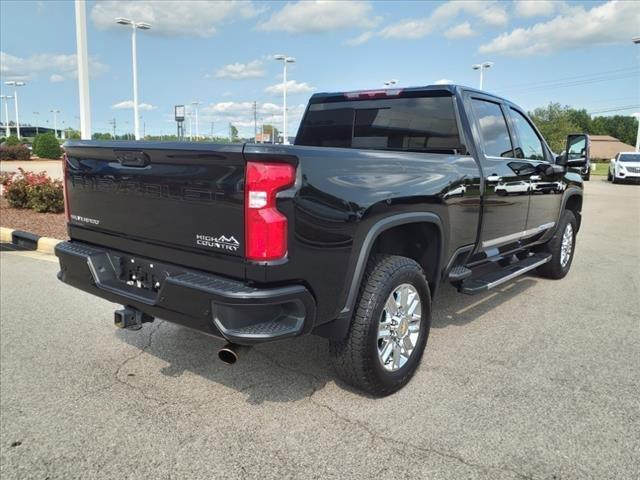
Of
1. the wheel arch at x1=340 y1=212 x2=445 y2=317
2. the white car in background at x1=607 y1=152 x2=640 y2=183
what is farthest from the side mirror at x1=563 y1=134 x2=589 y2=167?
the white car in background at x1=607 y1=152 x2=640 y2=183

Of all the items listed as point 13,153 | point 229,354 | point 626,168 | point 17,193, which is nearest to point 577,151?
point 229,354

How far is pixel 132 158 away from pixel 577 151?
15.5ft

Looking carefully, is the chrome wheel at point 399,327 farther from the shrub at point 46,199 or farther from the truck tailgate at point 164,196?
the shrub at point 46,199

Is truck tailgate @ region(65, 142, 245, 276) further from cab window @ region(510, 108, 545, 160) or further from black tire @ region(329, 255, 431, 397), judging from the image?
cab window @ region(510, 108, 545, 160)

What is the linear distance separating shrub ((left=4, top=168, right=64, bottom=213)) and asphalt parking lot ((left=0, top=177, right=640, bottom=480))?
5912 millimetres

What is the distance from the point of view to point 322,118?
5.05 metres

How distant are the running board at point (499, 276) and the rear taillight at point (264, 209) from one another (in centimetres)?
207

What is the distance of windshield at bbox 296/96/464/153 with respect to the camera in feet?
14.2

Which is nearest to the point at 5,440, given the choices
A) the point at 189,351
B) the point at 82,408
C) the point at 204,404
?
the point at 82,408

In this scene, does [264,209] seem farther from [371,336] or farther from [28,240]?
[28,240]

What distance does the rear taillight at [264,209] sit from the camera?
2527mm

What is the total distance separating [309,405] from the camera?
3.22 m

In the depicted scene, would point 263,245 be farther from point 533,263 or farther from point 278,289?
point 533,263

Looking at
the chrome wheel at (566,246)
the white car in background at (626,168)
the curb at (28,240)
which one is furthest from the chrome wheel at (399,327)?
the white car in background at (626,168)
